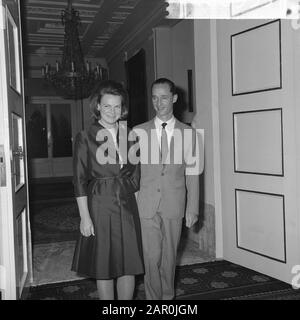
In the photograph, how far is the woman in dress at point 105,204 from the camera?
1.91 metres

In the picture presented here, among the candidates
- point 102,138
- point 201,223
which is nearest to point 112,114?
point 102,138

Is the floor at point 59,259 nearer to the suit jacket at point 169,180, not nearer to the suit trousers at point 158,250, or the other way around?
the suit trousers at point 158,250

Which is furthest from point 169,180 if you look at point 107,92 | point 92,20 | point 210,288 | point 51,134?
point 51,134

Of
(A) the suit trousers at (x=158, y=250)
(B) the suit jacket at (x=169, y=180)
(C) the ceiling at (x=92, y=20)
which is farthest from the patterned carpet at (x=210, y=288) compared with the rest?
(C) the ceiling at (x=92, y=20)

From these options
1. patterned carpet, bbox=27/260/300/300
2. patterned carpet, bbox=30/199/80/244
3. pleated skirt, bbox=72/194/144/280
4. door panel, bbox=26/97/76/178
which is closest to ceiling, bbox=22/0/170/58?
door panel, bbox=26/97/76/178

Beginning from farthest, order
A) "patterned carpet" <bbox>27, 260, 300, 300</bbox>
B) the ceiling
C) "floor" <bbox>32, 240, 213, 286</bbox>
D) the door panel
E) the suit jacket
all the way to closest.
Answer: the door panel, the ceiling, "floor" <bbox>32, 240, 213, 286</bbox>, "patterned carpet" <bbox>27, 260, 300, 300</bbox>, the suit jacket

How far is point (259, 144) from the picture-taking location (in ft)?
9.82

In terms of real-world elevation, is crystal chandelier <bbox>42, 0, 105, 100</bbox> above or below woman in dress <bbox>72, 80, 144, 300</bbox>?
above

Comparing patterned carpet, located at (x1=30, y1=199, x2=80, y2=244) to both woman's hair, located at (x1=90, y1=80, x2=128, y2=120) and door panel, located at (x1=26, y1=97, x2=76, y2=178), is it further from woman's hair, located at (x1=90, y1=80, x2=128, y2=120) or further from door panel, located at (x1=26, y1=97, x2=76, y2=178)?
door panel, located at (x1=26, y1=97, x2=76, y2=178)

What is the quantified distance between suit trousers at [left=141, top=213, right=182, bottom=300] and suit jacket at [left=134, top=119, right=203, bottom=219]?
0.18 ft

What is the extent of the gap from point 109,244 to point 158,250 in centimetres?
44

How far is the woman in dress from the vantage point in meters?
1.91

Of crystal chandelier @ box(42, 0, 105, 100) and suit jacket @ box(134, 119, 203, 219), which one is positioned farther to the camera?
crystal chandelier @ box(42, 0, 105, 100)
